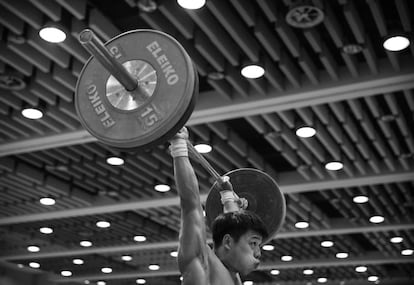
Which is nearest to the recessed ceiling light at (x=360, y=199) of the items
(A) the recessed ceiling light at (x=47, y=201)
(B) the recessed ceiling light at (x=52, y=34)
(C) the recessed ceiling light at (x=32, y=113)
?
(A) the recessed ceiling light at (x=47, y=201)

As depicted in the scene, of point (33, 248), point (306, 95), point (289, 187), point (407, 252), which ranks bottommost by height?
point (306, 95)

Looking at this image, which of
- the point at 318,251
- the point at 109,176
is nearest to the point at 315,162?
the point at 109,176

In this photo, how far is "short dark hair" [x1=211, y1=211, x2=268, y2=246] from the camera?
2.88 meters

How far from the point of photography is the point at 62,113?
281 inches

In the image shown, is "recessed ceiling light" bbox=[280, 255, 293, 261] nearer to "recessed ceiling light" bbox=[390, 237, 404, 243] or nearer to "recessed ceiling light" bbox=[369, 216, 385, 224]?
"recessed ceiling light" bbox=[390, 237, 404, 243]

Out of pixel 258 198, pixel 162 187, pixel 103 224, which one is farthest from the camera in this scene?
pixel 103 224

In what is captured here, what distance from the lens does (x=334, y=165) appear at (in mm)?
8312

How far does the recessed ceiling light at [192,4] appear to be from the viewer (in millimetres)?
5109

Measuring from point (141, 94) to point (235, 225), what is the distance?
0.72 meters

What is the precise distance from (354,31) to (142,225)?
6.58 m

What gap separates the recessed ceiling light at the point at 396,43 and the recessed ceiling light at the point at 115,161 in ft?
12.7

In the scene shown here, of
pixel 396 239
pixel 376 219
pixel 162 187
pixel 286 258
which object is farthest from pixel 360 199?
pixel 286 258

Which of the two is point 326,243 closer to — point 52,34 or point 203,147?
point 203,147

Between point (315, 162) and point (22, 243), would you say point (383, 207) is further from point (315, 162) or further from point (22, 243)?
point (22, 243)
